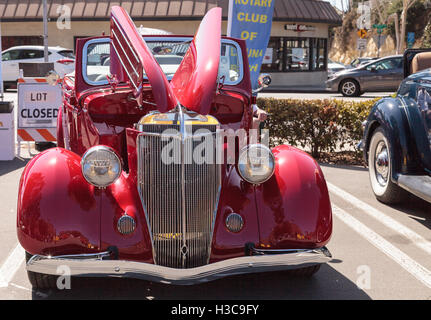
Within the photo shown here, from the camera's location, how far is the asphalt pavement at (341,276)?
4008 millimetres

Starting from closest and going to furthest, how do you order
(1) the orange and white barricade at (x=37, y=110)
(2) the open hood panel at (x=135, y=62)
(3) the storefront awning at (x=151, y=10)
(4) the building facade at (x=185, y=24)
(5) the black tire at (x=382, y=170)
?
(2) the open hood panel at (x=135, y=62) < (5) the black tire at (x=382, y=170) < (1) the orange and white barricade at (x=37, y=110) < (3) the storefront awning at (x=151, y=10) < (4) the building facade at (x=185, y=24)

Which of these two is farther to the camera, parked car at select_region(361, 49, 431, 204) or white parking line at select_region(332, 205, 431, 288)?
parked car at select_region(361, 49, 431, 204)

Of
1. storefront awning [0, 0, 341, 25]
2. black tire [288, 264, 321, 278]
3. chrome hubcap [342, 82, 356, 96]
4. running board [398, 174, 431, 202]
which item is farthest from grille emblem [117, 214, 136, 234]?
storefront awning [0, 0, 341, 25]

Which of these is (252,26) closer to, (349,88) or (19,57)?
(349,88)

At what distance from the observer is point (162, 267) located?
11.3 feet

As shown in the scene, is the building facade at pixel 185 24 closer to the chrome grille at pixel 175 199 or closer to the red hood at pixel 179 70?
the red hood at pixel 179 70

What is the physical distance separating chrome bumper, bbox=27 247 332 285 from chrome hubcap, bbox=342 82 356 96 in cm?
1879

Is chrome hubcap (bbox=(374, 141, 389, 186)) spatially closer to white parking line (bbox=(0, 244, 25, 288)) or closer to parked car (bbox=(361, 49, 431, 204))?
parked car (bbox=(361, 49, 431, 204))

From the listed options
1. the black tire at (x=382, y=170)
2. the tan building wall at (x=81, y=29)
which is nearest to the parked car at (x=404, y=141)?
the black tire at (x=382, y=170)

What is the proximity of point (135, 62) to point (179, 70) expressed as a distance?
600mm

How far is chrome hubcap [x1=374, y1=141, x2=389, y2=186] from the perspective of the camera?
6.59m

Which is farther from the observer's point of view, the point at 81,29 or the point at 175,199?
the point at 81,29

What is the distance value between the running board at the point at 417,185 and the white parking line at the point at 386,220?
0.36 meters

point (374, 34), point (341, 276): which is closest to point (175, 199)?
point (341, 276)
